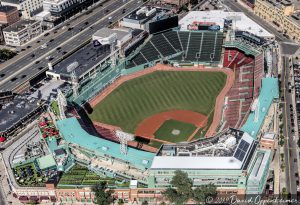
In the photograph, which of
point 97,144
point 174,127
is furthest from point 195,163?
point 174,127

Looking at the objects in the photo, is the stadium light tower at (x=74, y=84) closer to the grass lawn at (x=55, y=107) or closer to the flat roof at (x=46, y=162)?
the grass lawn at (x=55, y=107)

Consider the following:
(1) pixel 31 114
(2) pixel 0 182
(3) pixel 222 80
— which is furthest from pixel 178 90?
(2) pixel 0 182

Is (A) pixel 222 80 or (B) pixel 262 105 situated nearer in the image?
(B) pixel 262 105

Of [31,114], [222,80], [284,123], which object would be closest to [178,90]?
[222,80]

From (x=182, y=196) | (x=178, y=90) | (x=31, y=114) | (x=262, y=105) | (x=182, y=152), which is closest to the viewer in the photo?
(x=182, y=196)

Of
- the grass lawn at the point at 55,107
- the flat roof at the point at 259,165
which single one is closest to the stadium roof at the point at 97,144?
the grass lawn at the point at 55,107

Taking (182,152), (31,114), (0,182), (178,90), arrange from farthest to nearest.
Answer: (178,90), (31,114), (0,182), (182,152)

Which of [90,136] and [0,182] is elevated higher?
[90,136]

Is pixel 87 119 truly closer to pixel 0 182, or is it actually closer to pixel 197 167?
pixel 0 182
